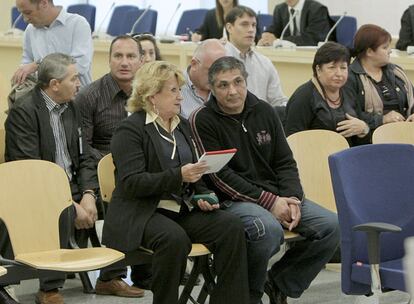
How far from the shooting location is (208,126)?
4.66m

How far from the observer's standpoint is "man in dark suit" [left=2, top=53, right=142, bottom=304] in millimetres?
4816

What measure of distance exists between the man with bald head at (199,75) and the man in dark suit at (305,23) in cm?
402

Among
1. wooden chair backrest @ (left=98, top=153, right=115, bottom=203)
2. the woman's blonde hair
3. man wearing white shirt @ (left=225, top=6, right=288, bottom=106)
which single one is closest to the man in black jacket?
the woman's blonde hair

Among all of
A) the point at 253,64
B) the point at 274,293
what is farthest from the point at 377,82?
the point at 274,293

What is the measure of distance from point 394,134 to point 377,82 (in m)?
0.62

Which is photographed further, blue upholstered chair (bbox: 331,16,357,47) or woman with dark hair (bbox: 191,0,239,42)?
blue upholstered chair (bbox: 331,16,357,47)

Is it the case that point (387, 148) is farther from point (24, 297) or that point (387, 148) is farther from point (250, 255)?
point (24, 297)

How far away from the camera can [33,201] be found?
4.43 meters

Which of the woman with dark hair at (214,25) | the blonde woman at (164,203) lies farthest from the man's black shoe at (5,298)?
the woman with dark hair at (214,25)

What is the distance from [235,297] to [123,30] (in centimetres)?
769

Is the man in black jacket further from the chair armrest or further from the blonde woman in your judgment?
the chair armrest

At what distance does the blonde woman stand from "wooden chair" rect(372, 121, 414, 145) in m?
1.32

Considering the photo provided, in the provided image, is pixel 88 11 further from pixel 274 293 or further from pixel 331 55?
pixel 274 293

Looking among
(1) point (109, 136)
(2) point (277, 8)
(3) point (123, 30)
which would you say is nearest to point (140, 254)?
(1) point (109, 136)
